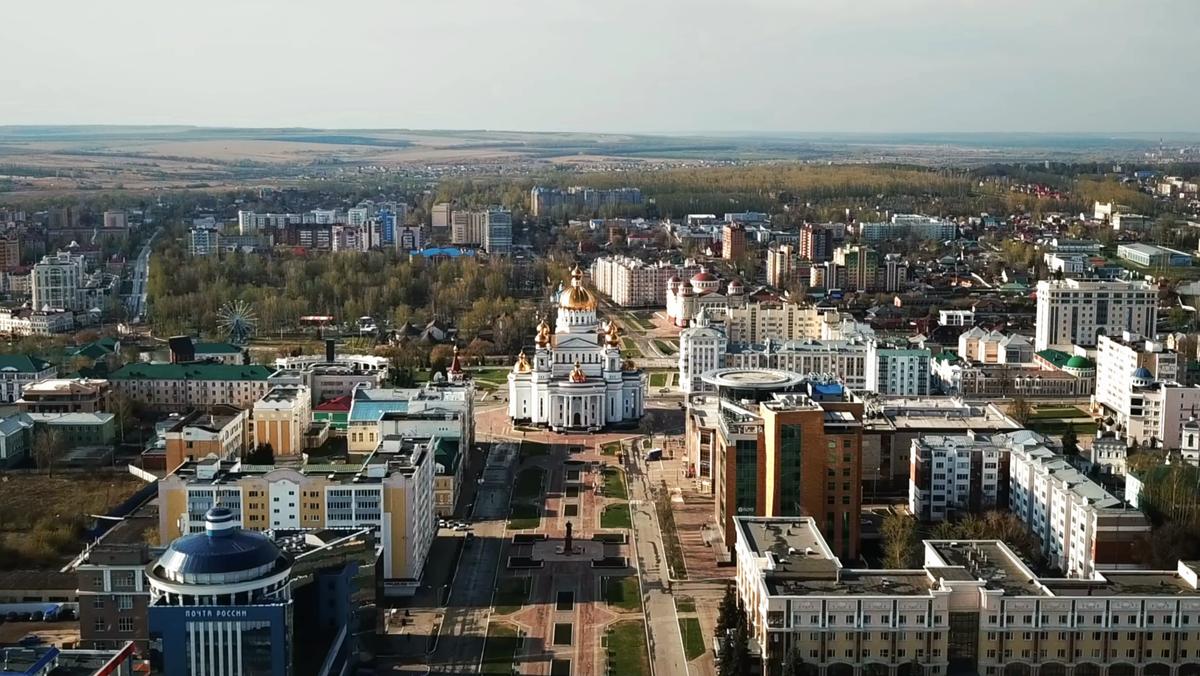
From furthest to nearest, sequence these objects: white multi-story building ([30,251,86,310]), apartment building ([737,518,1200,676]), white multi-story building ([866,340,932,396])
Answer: white multi-story building ([30,251,86,310]) → white multi-story building ([866,340,932,396]) → apartment building ([737,518,1200,676])

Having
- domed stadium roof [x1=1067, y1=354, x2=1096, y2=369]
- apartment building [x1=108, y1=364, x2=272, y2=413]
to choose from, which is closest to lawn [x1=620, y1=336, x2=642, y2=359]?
apartment building [x1=108, y1=364, x2=272, y2=413]

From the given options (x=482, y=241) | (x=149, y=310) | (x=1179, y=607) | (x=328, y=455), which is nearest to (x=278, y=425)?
(x=328, y=455)

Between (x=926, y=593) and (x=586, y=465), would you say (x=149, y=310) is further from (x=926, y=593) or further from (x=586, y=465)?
(x=926, y=593)

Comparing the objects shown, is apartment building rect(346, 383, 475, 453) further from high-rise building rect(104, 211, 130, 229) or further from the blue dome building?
high-rise building rect(104, 211, 130, 229)

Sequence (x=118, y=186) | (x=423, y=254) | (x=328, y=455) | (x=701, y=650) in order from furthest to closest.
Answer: (x=118, y=186), (x=423, y=254), (x=328, y=455), (x=701, y=650)

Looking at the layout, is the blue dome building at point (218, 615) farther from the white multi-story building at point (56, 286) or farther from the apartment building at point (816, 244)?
the apartment building at point (816, 244)

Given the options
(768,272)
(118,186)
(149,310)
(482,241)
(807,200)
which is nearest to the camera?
(149,310)
